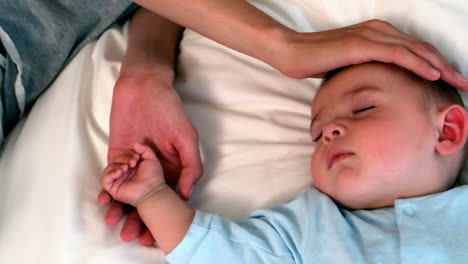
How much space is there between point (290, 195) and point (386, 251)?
23 centimetres

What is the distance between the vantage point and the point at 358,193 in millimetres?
881

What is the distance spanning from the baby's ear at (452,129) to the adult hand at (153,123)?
47 centimetres

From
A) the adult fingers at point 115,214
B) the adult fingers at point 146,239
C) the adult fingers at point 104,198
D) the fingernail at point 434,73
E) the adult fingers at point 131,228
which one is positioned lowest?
the adult fingers at point 146,239

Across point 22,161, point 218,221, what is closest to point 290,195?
point 218,221

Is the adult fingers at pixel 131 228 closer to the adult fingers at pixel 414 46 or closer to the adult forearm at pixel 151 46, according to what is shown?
the adult forearm at pixel 151 46

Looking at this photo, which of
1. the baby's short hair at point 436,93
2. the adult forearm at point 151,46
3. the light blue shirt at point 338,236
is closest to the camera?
the light blue shirt at point 338,236

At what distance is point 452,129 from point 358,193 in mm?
223

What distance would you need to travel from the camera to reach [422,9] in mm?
1010

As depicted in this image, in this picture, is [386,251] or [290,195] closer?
[386,251]

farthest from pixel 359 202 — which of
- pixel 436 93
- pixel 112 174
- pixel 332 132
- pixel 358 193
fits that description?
pixel 112 174

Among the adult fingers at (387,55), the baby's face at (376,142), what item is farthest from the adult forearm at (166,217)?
the adult fingers at (387,55)

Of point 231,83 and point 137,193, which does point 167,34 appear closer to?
point 231,83

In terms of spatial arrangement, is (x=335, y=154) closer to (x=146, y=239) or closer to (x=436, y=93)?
(x=436, y=93)

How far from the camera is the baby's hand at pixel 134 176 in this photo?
2.93 feet
